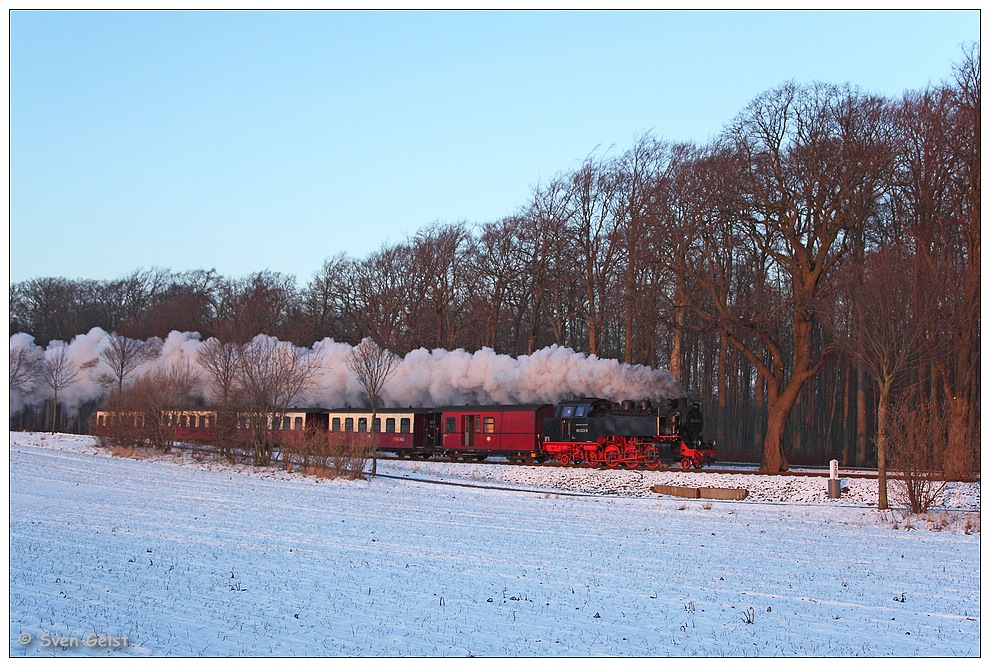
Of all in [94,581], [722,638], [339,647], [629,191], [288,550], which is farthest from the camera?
[629,191]

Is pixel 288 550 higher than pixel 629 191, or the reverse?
pixel 629 191

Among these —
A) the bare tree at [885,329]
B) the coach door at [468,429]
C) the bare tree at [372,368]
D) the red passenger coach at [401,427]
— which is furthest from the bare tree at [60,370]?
the bare tree at [885,329]

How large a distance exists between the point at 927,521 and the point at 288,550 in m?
15.0

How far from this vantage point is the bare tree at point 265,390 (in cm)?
3775

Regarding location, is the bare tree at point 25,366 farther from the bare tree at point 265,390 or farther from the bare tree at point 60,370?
the bare tree at point 265,390

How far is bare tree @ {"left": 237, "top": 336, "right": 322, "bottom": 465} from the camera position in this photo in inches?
1486

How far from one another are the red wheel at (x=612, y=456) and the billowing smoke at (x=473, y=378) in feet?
9.12

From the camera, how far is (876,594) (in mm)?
13641

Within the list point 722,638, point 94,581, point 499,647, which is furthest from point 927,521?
point 94,581

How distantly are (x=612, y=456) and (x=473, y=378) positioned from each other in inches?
393

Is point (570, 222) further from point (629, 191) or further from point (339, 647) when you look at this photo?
point (339, 647)

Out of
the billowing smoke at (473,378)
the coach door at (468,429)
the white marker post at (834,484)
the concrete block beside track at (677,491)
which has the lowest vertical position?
the concrete block beside track at (677,491)

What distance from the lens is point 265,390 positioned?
126ft

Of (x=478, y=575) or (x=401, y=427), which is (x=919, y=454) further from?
(x=401, y=427)
